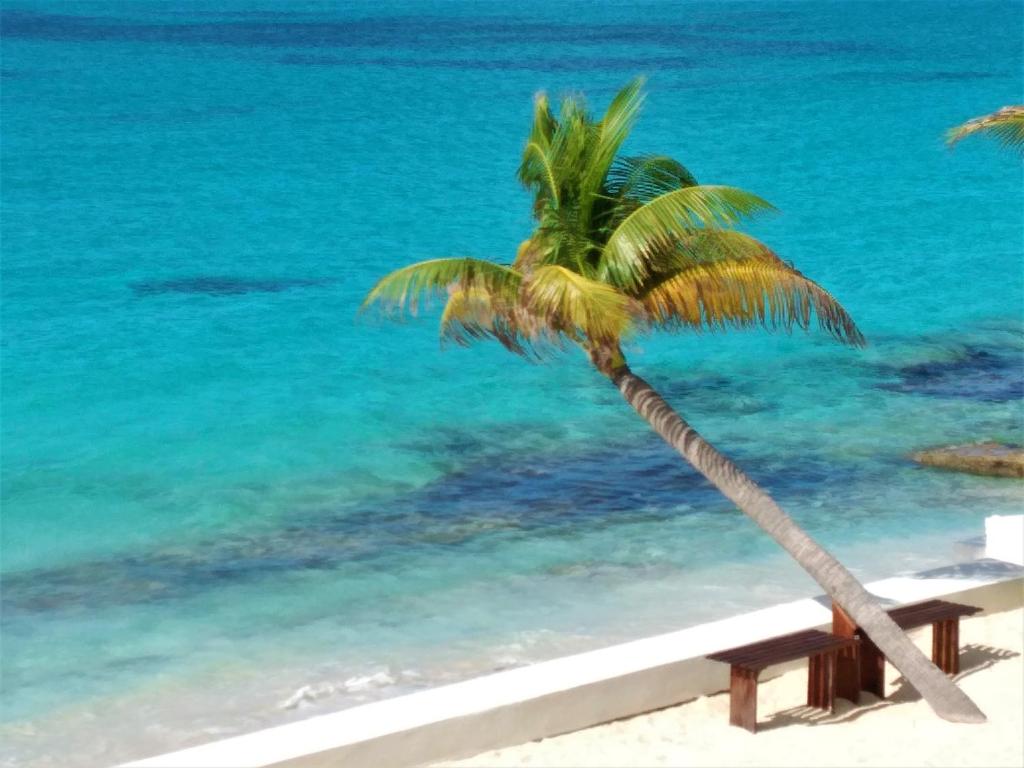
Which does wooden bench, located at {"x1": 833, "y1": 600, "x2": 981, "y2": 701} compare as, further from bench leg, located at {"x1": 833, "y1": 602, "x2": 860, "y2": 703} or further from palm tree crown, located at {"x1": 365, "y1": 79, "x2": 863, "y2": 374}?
palm tree crown, located at {"x1": 365, "y1": 79, "x2": 863, "y2": 374}

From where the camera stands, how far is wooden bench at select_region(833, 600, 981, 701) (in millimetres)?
8625

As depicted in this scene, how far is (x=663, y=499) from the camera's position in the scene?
14633 mm

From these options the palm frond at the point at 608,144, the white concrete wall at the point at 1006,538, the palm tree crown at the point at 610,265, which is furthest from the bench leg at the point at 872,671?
the palm frond at the point at 608,144

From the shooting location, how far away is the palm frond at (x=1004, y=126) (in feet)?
33.0

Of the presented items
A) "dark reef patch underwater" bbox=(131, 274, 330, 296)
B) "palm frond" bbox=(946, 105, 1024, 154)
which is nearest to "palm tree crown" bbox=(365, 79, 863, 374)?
"palm frond" bbox=(946, 105, 1024, 154)

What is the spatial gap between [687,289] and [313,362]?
1392 cm

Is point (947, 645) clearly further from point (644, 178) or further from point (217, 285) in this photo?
point (217, 285)

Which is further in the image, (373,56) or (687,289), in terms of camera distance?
(373,56)

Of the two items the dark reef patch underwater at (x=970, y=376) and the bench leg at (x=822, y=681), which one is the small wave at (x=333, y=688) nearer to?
the bench leg at (x=822, y=681)

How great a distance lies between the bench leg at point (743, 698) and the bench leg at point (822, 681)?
0.41 metres

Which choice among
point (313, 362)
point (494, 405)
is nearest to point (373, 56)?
point (313, 362)

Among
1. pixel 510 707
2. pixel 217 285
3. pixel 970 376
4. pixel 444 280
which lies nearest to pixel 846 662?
pixel 510 707

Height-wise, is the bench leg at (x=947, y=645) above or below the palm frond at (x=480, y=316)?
below

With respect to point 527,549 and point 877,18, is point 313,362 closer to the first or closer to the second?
point 527,549
